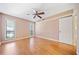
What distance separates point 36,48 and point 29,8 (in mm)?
955

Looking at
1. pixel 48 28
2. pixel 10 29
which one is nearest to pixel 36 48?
pixel 48 28

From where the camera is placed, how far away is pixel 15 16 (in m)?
3.06

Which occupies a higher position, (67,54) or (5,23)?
(5,23)

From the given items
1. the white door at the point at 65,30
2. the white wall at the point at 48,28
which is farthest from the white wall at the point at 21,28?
the white door at the point at 65,30

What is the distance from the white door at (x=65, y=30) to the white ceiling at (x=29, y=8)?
263mm

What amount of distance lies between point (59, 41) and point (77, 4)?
0.94 meters

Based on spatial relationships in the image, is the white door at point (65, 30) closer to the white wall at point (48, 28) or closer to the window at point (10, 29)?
the white wall at point (48, 28)

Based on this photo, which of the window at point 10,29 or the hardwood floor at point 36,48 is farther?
the window at point 10,29

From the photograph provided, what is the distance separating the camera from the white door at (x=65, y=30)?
3.01 meters

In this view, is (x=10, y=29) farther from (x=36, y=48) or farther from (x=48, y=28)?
(x=48, y=28)

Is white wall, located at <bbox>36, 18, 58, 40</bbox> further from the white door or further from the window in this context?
the window
